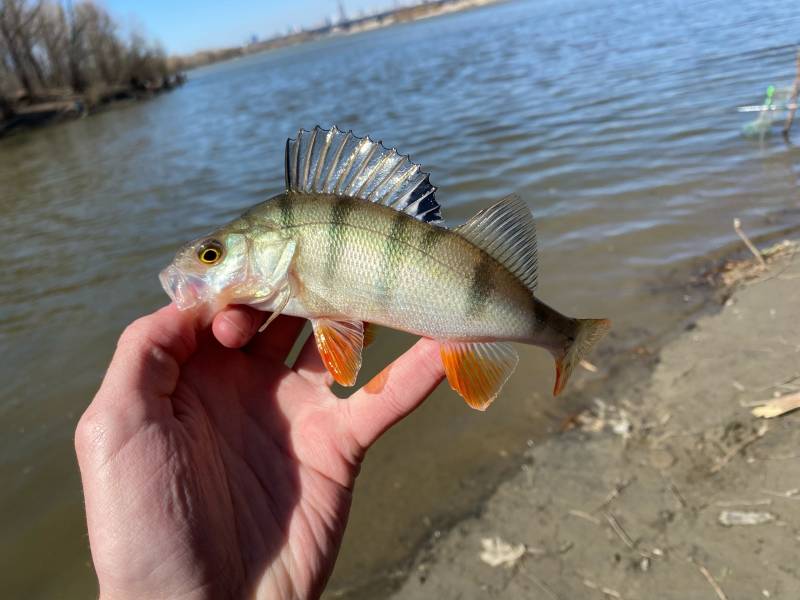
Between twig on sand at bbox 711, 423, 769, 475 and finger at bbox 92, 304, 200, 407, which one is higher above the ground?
finger at bbox 92, 304, 200, 407

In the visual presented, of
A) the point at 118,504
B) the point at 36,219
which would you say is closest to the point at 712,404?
the point at 118,504

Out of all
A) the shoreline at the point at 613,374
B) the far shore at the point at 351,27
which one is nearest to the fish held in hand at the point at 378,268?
the shoreline at the point at 613,374

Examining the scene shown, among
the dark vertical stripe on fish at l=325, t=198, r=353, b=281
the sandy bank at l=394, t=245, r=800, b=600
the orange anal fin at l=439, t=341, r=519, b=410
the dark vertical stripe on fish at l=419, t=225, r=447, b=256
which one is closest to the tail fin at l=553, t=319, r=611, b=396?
the orange anal fin at l=439, t=341, r=519, b=410

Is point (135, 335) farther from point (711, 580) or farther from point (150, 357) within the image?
point (711, 580)

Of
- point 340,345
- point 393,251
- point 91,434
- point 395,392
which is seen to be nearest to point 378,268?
point 393,251

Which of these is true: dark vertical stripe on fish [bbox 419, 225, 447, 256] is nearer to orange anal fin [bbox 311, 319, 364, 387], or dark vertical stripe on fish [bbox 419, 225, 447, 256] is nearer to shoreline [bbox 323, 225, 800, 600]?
orange anal fin [bbox 311, 319, 364, 387]
